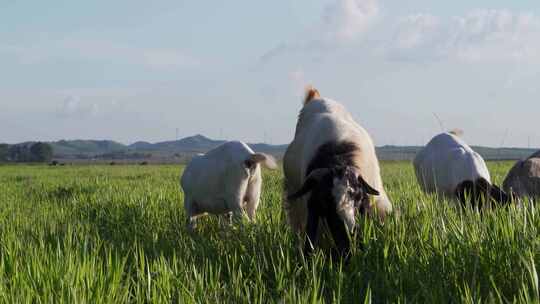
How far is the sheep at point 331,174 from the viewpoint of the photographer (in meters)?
4.18

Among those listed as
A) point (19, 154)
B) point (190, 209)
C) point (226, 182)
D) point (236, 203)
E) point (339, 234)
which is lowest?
point (19, 154)

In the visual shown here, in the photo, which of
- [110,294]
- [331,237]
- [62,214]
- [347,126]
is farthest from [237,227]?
[62,214]

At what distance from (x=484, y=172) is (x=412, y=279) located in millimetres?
4428

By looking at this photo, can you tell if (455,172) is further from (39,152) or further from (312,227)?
(39,152)

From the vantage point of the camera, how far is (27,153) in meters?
125

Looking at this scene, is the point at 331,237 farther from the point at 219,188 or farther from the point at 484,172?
the point at 484,172

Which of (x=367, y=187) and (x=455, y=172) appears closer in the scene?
(x=367, y=187)

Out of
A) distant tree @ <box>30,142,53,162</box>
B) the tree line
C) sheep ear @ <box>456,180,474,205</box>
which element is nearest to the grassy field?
sheep ear @ <box>456,180,474,205</box>

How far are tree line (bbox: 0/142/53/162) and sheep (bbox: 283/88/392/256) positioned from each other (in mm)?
125173

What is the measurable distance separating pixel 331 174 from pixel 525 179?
5.73m

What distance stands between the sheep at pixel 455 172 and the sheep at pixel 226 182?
2301 millimetres

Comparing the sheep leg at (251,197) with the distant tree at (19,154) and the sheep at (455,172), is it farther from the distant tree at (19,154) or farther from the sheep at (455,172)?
the distant tree at (19,154)

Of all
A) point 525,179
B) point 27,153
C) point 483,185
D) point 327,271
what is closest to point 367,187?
point 327,271

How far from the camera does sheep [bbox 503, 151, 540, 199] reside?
28.6ft
